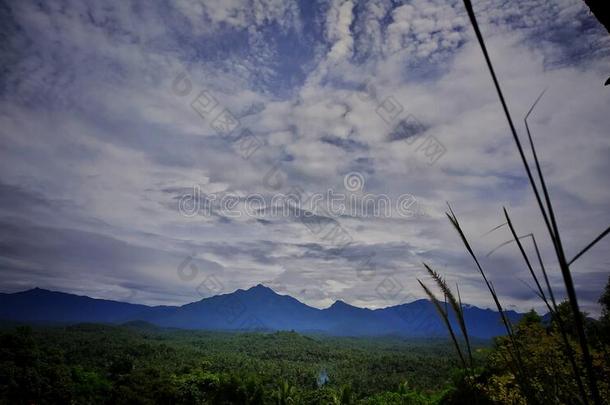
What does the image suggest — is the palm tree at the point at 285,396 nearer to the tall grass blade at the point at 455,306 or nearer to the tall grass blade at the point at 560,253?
the tall grass blade at the point at 455,306

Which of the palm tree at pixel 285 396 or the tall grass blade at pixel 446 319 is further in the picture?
the palm tree at pixel 285 396

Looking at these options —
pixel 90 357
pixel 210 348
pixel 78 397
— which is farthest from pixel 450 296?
pixel 210 348

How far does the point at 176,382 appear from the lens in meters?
38.9

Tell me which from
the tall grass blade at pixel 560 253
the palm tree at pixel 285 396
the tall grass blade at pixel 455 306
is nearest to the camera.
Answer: the tall grass blade at pixel 560 253

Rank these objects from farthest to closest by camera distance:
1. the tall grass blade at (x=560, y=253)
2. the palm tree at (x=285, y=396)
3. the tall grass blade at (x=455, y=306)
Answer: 1. the palm tree at (x=285, y=396)
2. the tall grass blade at (x=455, y=306)
3. the tall grass blade at (x=560, y=253)

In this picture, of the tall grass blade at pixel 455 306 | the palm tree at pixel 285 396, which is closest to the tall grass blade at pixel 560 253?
the tall grass blade at pixel 455 306

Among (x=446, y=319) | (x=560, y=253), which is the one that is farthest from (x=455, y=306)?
(x=560, y=253)

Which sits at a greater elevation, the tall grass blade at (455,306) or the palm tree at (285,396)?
the tall grass blade at (455,306)

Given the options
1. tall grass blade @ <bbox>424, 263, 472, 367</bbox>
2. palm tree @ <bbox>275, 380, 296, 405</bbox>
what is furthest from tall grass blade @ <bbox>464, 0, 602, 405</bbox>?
palm tree @ <bbox>275, 380, 296, 405</bbox>

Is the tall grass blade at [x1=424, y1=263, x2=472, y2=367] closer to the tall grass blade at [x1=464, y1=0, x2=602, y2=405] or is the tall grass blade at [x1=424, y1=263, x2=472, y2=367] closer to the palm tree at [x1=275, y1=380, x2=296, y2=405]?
the tall grass blade at [x1=464, y1=0, x2=602, y2=405]

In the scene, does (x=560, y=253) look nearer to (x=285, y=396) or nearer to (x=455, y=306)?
(x=455, y=306)

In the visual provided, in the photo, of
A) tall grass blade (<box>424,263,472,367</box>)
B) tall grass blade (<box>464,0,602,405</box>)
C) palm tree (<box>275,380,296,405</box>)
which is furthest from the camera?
palm tree (<box>275,380,296,405</box>)

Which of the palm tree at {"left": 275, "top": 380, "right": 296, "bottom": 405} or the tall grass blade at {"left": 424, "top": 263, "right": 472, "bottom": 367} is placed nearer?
the tall grass blade at {"left": 424, "top": 263, "right": 472, "bottom": 367}

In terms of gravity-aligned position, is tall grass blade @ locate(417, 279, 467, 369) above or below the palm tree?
above
